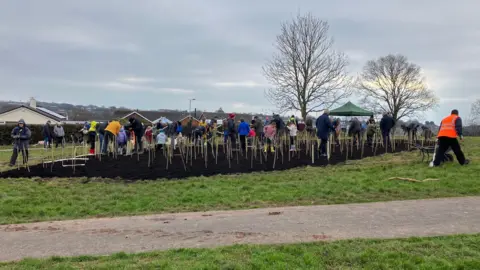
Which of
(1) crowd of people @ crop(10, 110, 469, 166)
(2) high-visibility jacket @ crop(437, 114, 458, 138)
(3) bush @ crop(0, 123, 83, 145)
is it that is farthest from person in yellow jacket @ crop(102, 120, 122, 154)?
(3) bush @ crop(0, 123, 83, 145)

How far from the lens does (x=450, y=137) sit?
11.8 m

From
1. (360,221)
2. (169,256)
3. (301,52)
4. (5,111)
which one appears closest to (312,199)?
(360,221)

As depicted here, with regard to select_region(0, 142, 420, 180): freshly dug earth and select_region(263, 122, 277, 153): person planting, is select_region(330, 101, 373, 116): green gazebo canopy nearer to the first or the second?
select_region(263, 122, 277, 153): person planting

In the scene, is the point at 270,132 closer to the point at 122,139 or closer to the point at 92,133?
the point at 122,139

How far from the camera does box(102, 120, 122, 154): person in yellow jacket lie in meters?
17.8

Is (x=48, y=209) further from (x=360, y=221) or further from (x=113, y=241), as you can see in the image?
(x=360, y=221)

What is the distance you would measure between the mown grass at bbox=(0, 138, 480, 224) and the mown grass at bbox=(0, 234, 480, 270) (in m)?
2.79

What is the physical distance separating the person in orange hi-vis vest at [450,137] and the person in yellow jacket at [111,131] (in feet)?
41.4

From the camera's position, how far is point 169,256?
505 cm

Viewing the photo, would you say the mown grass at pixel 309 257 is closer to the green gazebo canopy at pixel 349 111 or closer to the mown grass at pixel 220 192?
the mown grass at pixel 220 192

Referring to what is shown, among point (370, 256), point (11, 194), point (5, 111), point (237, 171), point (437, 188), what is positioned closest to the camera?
point (370, 256)

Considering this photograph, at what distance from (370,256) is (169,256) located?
8.00ft

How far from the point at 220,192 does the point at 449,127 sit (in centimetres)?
725

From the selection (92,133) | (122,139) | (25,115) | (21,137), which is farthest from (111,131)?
(25,115)
